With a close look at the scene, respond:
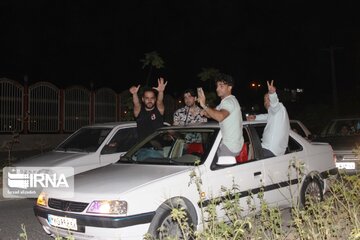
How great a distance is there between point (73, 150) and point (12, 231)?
217 centimetres

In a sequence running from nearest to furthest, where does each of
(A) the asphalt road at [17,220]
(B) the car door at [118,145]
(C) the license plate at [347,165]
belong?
(A) the asphalt road at [17,220], (B) the car door at [118,145], (C) the license plate at [347,165]

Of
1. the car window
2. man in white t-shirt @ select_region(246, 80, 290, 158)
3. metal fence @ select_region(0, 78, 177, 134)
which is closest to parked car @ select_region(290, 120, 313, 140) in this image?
man in white t-shirt @ select_region(246, 80, 290, 158)

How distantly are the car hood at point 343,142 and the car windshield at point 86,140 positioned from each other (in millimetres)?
4774

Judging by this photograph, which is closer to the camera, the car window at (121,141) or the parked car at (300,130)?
the car window at (121,141)

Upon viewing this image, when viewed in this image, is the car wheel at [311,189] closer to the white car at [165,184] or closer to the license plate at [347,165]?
the white car at [165,184]

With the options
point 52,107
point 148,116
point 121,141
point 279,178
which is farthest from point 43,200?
point 52,107

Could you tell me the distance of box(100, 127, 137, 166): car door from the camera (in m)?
7.79

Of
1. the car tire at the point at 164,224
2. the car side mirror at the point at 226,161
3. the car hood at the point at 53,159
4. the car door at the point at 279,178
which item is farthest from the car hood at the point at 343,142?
the car tire at the point at 164,224

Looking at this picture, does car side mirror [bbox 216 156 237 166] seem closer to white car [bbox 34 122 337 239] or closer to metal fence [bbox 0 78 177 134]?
white car [bbox 34 122 337 239]

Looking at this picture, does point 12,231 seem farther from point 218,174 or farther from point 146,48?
point 146,48

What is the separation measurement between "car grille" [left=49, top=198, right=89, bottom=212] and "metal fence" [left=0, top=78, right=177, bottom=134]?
9.32 metres

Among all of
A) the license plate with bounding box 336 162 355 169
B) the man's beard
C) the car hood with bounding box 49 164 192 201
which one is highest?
the man's beard

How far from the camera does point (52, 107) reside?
17.0m

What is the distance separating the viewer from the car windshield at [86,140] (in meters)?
8.01
